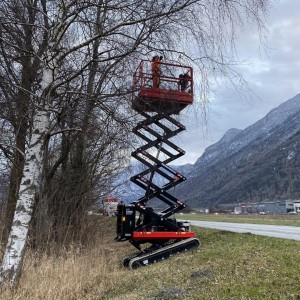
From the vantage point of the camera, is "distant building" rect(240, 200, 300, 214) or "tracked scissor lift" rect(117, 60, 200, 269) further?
"distant building" rect(240, 200, 300, 214)

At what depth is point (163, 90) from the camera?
349 inches

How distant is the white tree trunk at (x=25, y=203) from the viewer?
293 inches

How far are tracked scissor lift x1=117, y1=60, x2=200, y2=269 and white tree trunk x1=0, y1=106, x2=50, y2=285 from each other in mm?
1885

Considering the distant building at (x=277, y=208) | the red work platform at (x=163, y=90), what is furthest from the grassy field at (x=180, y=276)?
the distant building at (x=277, y=208)

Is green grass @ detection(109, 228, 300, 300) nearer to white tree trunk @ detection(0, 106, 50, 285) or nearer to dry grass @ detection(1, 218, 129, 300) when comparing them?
dry grass @ detection(1, 218, 129, 300)

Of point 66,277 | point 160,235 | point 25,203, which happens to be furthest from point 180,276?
point 160,235

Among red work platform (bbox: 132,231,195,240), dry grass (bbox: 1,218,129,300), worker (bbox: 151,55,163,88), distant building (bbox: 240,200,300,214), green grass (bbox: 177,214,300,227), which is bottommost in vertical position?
dry grass (bbox: 1,218,129,300)

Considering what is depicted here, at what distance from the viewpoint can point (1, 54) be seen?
28.9ft

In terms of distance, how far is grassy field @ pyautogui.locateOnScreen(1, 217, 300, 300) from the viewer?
591cm

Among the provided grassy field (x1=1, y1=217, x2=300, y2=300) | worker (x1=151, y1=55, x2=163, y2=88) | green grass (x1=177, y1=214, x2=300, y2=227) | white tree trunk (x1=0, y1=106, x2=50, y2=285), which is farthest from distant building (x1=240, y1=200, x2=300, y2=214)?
white tree trunk (x1=0, y1=106, x2=50, y2=285)

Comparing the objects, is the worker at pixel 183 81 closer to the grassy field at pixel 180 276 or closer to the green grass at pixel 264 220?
the grassy field at pixel 180 276

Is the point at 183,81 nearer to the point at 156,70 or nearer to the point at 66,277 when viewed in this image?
the point at 156,70

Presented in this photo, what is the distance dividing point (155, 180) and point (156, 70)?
15.8 ft

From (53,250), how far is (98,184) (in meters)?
4.95
